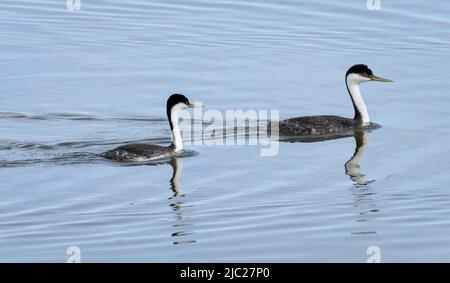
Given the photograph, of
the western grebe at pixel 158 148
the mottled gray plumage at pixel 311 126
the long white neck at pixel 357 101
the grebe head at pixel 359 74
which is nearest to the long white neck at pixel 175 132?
the western grebe at pixel 158 148

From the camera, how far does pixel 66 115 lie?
70.3 ft

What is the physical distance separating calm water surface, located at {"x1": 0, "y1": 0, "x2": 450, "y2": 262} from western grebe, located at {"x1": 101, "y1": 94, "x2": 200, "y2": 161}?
229 millimetres

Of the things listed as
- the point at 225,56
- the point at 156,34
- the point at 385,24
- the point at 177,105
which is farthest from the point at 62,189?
the point at 385,24

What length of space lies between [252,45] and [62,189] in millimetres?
10702

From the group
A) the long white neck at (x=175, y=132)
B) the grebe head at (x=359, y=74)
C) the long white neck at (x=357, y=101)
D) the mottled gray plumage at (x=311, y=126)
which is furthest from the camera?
the grebe head at (x=359, y=74)

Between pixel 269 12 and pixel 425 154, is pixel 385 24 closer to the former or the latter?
pixel 269 12

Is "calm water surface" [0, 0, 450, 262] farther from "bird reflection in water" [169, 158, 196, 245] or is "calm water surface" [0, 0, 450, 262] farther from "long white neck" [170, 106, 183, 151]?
"long white neck" [170, 106, 183, 151]

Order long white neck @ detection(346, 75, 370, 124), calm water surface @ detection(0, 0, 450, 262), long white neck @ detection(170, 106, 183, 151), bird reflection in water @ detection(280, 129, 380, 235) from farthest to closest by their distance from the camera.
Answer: long white neck @ detection(346, 75, 370, 124)
long white neck @ detection(170, 106, 183, 151)
bird reflection in water @ detection(280, 129, 380, 235)
calm water surface @ detection(0, 0, 450, 262)

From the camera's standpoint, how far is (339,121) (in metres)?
21.0

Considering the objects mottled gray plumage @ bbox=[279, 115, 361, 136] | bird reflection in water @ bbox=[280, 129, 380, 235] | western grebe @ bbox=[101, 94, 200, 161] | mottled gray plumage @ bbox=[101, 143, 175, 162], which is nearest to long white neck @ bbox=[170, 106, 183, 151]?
western grebe @ bbox=[101, 94, 200, 161]

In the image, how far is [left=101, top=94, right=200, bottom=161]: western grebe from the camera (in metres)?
18.8

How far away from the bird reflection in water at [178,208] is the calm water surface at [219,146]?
0.05 metres

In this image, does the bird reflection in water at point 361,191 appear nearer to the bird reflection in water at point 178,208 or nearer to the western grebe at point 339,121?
the western grebe at point 339,121

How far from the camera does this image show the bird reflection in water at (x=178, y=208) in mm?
14586
